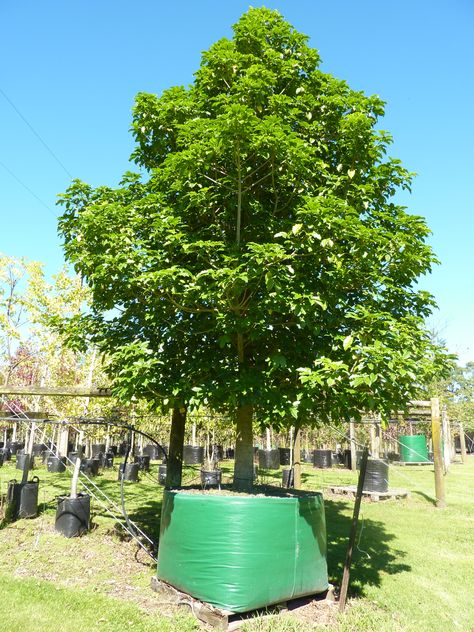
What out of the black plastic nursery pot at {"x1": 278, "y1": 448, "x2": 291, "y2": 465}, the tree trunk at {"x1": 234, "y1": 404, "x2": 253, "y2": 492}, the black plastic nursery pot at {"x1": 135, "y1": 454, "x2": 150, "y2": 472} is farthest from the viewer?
the black plastic nursery pot at {"x1": 278, "y1": 448, "x2": 291, "y2": 465}

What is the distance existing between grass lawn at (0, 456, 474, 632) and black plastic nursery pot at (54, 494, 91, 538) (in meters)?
0.17

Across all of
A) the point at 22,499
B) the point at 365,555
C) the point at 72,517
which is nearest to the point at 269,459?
the point at 22,499

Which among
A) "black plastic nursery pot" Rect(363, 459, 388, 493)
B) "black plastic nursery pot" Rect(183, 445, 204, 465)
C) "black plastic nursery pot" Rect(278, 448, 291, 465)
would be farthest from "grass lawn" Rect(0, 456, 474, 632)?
"black plastic nursery pot" Rect(278, 448, 291, 465)

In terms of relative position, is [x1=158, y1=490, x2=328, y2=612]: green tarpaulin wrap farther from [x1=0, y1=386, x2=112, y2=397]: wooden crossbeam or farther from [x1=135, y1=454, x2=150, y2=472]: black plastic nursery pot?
[x1=135, y1=454, x2=150, y2=472]: black plastic nursery pot

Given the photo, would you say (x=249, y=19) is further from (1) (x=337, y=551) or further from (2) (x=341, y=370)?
(1) (x=337, y=551)

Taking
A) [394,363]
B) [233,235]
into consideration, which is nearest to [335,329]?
[394,363]

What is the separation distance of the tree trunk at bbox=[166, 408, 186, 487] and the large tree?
2.48m

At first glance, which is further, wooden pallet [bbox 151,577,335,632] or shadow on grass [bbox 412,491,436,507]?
Answer: shadow on grass [bbox 412,491,436,507]

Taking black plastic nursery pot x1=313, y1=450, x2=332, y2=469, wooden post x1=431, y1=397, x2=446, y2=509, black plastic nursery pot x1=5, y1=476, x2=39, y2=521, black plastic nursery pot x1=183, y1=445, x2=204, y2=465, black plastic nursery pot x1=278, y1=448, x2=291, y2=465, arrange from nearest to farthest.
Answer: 1. black plastic nursery pot x1=5, y1=476, x2=39, y2=521
2. wooden post x1=431, y1=397, x2=446, y2=509
3. black plastic nursery pot x1=313, y1=450, x2=332, y2=469
4. black plastic nursery pot x1=183, y1=445, x2=204, y2=465
5. black plastic nursery pot x1=278, y1=448, x2=291, y2=465

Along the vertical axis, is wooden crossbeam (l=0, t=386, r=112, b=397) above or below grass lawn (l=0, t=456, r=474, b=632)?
above

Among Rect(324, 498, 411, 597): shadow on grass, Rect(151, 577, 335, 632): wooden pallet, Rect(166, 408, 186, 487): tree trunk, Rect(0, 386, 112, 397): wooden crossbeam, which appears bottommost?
Rect(324, 498, 411, 597): shadow on grass

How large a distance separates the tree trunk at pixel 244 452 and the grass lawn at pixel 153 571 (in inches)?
64.5

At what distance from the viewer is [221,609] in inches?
193

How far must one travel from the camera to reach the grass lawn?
16.0 ft
